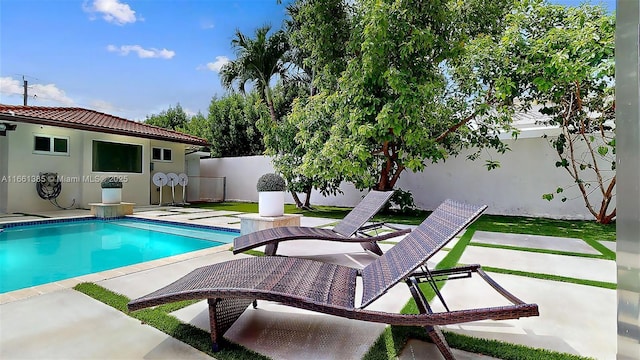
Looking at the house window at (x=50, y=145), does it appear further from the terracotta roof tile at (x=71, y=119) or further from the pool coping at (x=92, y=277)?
the pool coping at (x=92, y=277)

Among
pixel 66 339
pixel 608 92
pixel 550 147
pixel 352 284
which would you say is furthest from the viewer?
pixel 550 147

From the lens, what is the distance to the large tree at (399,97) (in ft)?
29.5

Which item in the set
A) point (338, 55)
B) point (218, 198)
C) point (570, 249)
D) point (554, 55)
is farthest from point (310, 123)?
point (218, 198)

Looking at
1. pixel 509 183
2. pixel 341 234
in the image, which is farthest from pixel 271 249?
pixel 509 183

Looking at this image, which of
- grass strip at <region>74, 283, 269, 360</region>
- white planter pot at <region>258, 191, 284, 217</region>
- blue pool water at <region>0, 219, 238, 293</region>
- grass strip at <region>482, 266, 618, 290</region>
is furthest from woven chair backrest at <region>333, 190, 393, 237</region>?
blue pool water at <region>0, 219, 238, 293</region>

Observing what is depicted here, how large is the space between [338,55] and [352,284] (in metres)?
9.88

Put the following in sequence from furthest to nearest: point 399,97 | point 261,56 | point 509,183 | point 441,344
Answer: point 261,56, point 509,183, point 399,97, point 441,344

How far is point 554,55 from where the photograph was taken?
26.8ft

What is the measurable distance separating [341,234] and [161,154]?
1455 centimetres

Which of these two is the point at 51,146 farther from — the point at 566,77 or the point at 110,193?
the point at 566,77

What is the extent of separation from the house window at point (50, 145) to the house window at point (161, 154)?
3656mm

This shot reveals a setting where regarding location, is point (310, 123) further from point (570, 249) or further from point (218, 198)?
point (218, 198)

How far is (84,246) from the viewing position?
25.4 feet

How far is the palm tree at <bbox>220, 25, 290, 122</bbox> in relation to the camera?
605 inches
